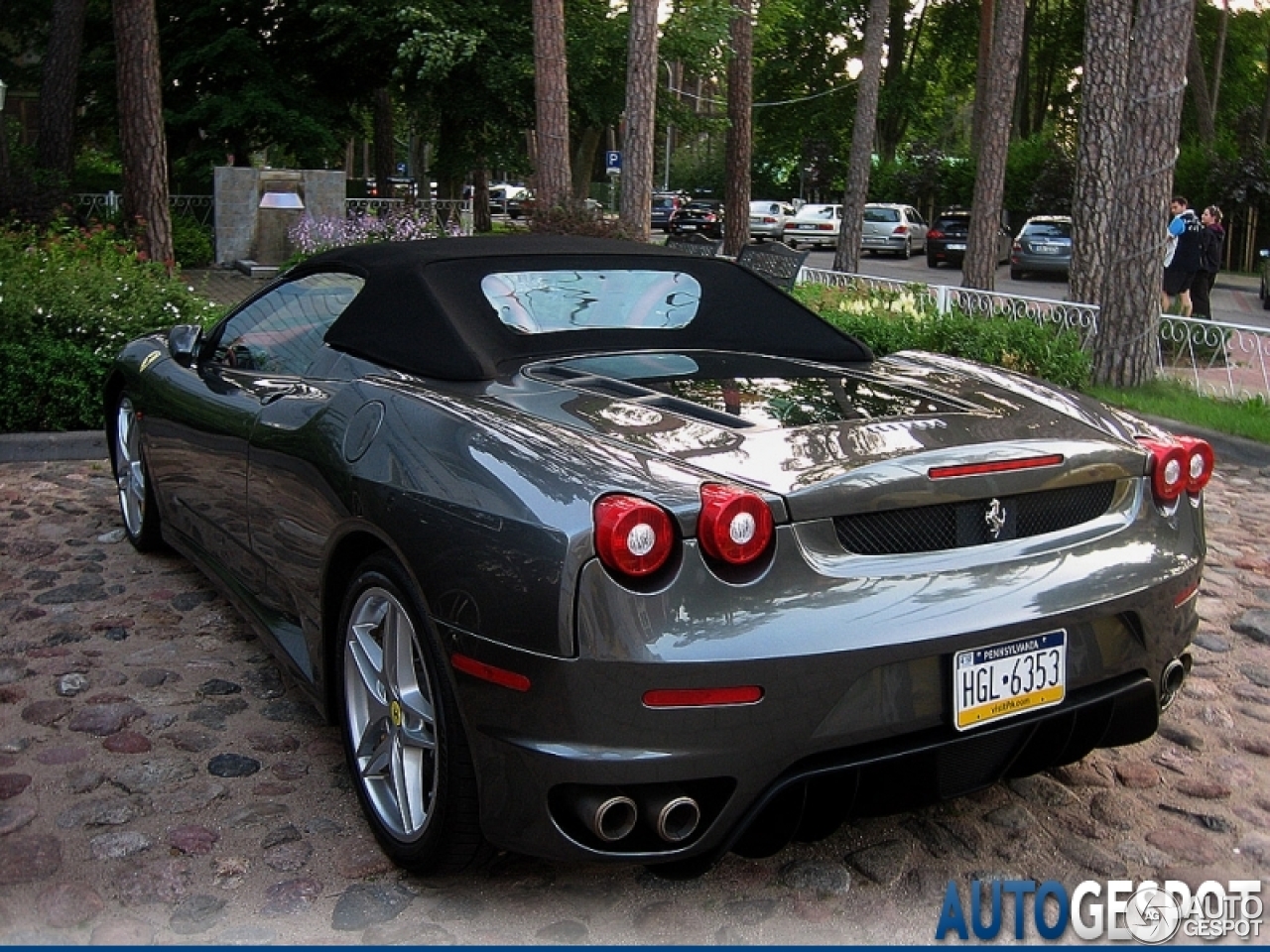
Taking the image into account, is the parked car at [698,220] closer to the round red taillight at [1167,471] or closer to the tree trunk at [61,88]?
the tree trunk at [61,88]

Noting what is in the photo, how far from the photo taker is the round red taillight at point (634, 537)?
8.68 ft

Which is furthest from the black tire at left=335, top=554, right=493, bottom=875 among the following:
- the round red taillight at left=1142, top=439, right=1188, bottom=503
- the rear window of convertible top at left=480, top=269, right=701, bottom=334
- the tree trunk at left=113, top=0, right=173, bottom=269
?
the tree trunk at left=113, top=0, right=173, bottom=269

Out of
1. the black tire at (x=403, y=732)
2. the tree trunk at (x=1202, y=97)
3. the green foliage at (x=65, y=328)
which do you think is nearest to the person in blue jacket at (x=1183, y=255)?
the green foliage at (x=65, y=328)

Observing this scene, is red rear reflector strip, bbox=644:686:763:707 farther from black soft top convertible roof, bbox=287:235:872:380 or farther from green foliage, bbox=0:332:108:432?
green foliage, bbox=0:332:108:432

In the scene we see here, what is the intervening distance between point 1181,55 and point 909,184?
41.6 m

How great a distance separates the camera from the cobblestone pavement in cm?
298

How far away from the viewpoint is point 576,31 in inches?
1056

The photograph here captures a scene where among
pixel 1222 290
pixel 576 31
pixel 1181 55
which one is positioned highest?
pixel 576 31

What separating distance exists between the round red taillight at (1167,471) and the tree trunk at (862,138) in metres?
22.4

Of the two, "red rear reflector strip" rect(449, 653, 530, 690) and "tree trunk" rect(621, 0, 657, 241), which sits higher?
"tree trunk" rect(621, 0, 657, 241)

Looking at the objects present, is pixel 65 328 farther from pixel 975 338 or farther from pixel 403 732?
pixel 975 338

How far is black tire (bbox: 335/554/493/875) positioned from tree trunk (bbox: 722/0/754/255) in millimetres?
19261

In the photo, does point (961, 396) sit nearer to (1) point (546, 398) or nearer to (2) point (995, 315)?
(1) point (546, 398)

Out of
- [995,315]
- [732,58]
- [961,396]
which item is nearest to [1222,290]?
[732,58]
